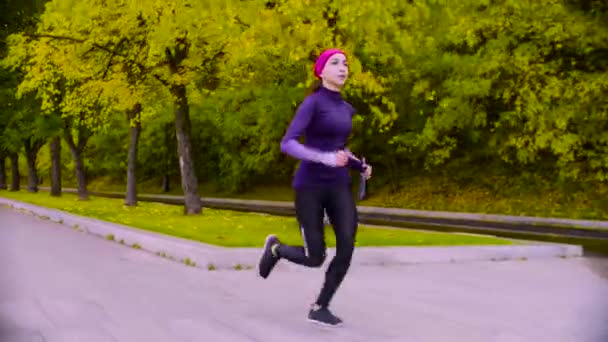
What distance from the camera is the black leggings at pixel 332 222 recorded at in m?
6.48

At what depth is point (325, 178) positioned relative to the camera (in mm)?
6488

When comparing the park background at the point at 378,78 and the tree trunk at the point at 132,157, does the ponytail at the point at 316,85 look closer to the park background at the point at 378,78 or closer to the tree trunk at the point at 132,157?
the park background at the point at 378,78

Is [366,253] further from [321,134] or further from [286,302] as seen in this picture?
[321,134]

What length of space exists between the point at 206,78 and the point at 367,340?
1726cm

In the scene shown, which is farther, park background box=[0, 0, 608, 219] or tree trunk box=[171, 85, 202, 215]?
tree trunk box=[171, 85, 202, 215]

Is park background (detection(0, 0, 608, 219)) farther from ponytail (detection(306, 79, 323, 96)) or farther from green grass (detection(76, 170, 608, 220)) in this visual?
ponytail (detection(306, 79, 323, 96))

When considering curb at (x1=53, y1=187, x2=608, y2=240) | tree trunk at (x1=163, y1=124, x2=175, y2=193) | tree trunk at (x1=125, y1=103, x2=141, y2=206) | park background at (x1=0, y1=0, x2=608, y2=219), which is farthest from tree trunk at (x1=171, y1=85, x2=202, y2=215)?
tree trunk at (x1=163, y1=124, x2=175, y2=193)

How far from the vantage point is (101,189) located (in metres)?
64.8

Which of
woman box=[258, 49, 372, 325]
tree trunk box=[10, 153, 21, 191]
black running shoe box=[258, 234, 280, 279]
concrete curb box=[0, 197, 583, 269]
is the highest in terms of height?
woman box=[258, 49, 372, 325]

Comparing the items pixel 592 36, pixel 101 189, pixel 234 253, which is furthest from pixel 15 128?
pixel 234 253

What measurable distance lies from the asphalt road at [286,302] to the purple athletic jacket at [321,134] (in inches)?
48.3

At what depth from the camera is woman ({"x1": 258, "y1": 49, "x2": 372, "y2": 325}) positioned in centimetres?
647

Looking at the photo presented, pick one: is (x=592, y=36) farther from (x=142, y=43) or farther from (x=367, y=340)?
(x=367, y=340)

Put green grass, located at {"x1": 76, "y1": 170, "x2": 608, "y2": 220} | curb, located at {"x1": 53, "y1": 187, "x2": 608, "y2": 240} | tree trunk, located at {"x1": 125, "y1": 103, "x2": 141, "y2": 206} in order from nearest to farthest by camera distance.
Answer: curb, located at {"x1": 53, "y1": 187, "x2": 608, "y2": 240} < tree trunk, located at {"x1": 125, "y1": 103, "x2": 141, "y2": 206} < green grass, located at {"x1": 76, "y1": 170, "x2": 608, "y2": 220}
